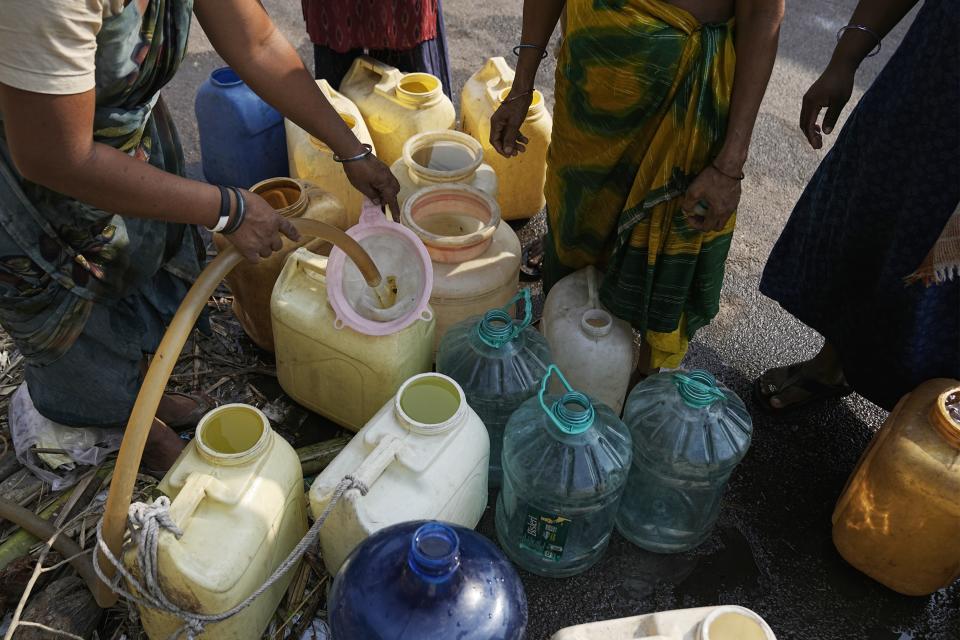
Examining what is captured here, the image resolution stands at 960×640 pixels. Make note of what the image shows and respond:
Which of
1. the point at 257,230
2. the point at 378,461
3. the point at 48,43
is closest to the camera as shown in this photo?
the point at 48,43

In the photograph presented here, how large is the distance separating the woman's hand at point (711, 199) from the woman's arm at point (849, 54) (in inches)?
16.0

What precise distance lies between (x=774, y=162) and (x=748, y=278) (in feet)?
3.52

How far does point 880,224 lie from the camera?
238cm

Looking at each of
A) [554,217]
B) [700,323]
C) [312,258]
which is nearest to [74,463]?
[312,258]

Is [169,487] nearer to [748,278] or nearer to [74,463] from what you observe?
[74,463]

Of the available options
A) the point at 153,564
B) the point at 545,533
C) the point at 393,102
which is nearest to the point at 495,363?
the point at 545,533

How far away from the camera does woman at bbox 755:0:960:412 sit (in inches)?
83.0

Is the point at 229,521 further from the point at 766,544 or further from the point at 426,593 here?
the point at 766,544

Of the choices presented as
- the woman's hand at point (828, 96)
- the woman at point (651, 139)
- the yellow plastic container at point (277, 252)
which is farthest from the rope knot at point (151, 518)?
the woman's hand at point (828, 96)

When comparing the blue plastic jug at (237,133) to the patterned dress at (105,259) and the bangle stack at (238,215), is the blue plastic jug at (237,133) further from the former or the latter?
the bangle stack at (238,215)

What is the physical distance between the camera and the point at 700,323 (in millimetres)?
2580

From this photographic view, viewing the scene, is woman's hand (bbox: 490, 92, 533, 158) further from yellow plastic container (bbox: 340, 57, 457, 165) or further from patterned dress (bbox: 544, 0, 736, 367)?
yellow plastic container (bbox: 340, 57, 457, 165)

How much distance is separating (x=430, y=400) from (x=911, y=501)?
1384 mm

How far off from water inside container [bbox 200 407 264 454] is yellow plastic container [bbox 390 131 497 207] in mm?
1160
